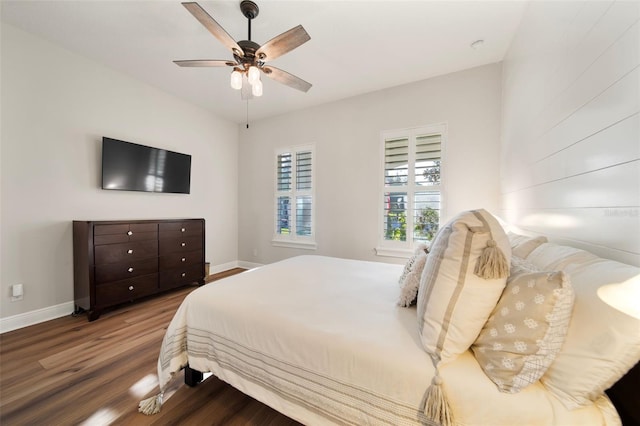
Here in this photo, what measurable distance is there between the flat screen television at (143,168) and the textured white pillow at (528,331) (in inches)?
149

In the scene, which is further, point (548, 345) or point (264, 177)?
point (264, 177)

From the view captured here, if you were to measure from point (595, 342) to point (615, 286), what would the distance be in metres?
0.17

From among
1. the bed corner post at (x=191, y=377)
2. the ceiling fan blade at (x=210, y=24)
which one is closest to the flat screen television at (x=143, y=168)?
the ceiling fan blade at (x=210, y=24)

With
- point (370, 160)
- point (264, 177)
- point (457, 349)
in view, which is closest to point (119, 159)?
point (264, 177)

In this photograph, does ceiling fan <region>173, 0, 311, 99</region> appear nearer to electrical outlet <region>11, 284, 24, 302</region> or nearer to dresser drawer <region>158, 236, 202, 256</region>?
dresser drawer <region>158, 236, 202, 256</region>

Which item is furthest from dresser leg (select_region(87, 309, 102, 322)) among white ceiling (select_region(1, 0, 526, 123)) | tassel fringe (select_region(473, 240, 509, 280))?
tassel fringe (select_region(473, 240, 509, 280))

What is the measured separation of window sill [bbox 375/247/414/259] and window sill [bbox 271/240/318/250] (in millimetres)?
1038

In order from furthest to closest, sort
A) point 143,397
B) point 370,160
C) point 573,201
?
point 370,160, point 143,397, point 573,201

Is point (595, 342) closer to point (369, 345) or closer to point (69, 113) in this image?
point (369, 345)

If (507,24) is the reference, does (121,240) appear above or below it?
below

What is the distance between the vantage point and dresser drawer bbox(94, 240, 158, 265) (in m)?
2.48

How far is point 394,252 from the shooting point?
3199mm

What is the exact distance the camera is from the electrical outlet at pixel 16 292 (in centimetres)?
224

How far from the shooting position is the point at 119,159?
2887mm
